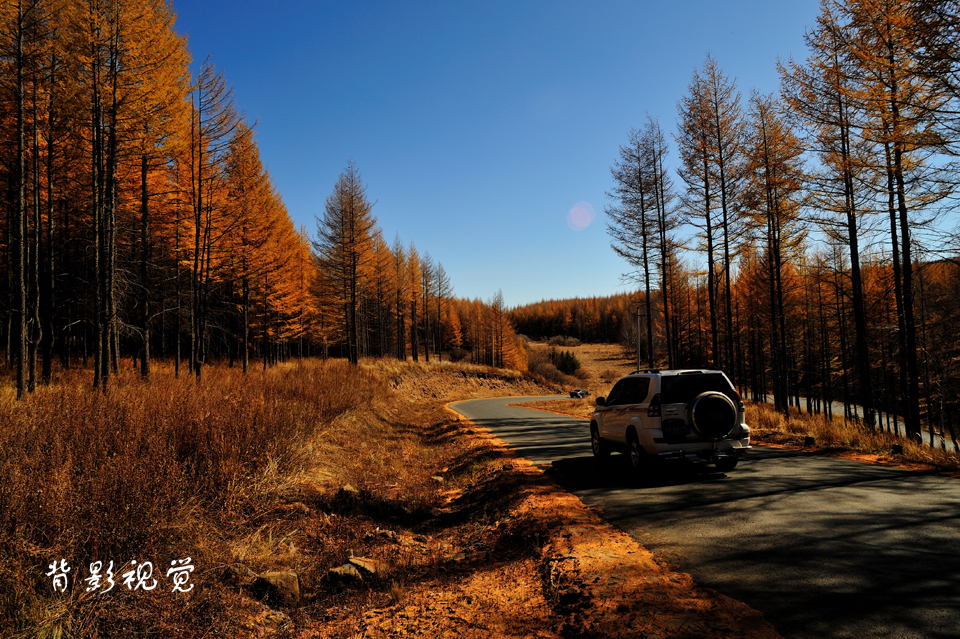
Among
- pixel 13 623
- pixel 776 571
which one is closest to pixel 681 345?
pixel 776 571

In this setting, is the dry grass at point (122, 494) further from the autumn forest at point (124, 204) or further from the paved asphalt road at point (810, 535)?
the autumn forest at point (124, 204)

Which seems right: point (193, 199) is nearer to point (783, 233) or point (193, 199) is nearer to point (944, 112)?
point (944, 112)

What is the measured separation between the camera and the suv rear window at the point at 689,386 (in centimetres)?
771

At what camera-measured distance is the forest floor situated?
3.43 metres

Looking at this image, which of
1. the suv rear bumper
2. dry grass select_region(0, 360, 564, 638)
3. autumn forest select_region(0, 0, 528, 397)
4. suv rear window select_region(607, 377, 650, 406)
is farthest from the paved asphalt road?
autumn forest select_region(0, 0, 528, 397)

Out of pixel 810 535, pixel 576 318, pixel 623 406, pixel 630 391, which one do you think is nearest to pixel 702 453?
pixel 623 406

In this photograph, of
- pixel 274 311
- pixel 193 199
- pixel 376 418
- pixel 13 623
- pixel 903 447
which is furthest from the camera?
pixel 274 311

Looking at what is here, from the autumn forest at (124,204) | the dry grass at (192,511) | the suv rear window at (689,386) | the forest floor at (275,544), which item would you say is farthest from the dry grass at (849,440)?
the autumn forest at (124,204)

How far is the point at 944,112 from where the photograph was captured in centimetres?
879

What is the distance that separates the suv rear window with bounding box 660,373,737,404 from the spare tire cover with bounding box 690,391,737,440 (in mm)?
215

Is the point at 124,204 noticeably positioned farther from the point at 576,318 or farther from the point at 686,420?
the point at 576,318

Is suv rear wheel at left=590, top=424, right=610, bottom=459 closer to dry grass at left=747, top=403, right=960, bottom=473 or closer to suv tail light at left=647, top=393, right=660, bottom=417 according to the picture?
suv tail light at left=647, top=393, right=660, bottom=417

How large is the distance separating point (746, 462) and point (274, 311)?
32198mm

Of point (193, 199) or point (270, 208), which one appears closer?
point (193, 199)
